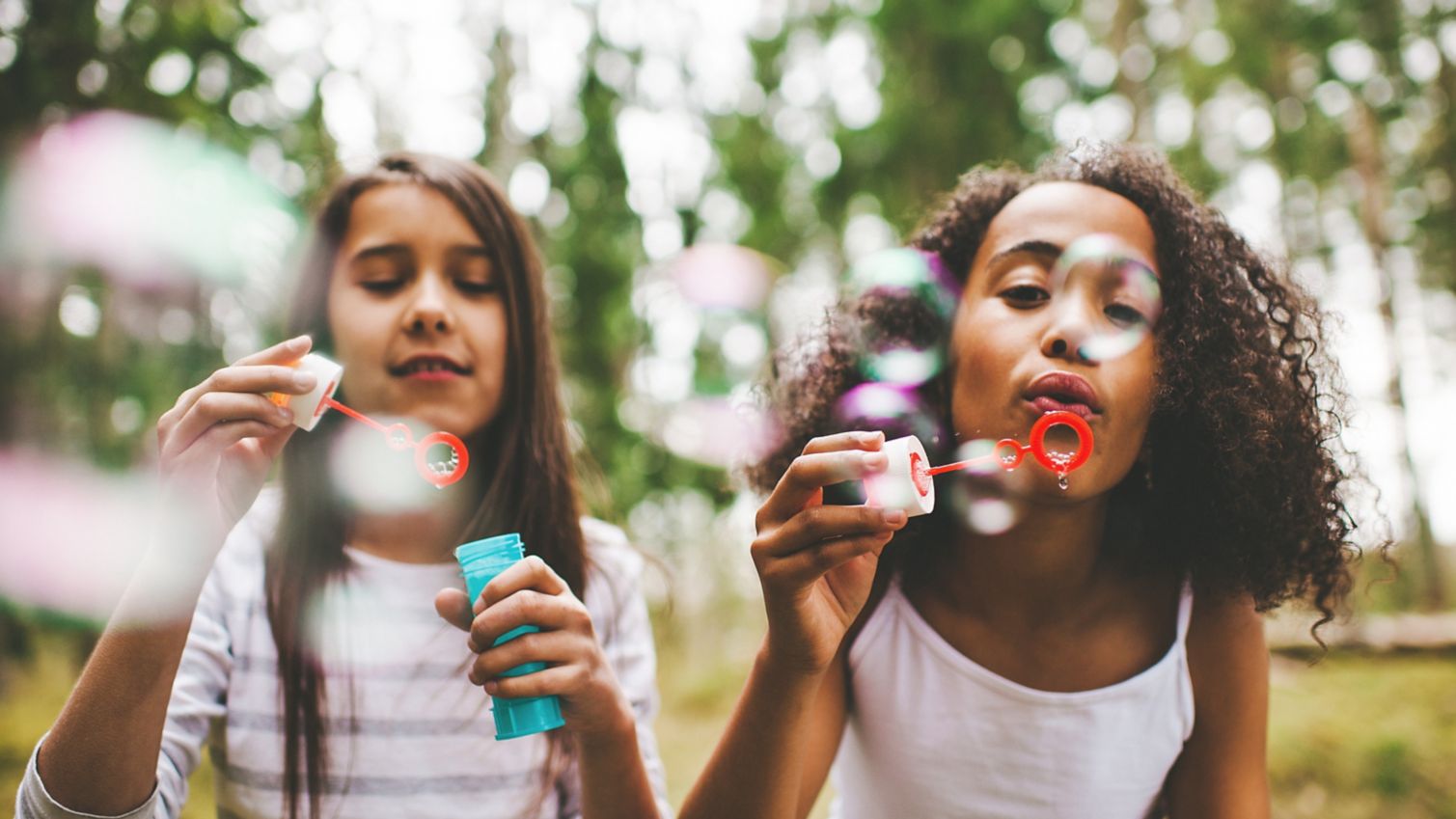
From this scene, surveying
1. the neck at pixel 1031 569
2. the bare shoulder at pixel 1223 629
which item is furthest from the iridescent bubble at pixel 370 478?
the bare shoulder at pixel 1223 629

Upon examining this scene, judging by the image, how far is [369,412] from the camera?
1.43 m

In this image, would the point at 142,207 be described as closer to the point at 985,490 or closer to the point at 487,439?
the point at 487,439

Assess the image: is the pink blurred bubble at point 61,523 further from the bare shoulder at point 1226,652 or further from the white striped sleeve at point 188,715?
the bare shoulder at point 1226,652

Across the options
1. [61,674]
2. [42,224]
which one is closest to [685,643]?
[61,674]

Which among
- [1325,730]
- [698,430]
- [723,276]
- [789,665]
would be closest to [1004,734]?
[789,665]

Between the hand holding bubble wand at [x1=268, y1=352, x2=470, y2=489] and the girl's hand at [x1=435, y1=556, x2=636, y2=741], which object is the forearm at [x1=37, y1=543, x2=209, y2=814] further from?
the girl's hand at [x1=435, y1=556, x2=636, y2=741]

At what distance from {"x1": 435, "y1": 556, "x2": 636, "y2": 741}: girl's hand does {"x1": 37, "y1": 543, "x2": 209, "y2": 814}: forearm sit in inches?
13.5

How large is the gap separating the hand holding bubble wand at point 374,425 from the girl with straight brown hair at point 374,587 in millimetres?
24

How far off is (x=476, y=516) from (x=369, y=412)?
0.25 m

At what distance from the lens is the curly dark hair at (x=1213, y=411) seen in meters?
1.34

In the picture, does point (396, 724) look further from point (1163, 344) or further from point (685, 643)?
point (685, 643)

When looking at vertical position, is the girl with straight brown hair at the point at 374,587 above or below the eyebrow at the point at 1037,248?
below

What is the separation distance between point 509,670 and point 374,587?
646mm

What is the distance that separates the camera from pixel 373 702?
1450 mm
